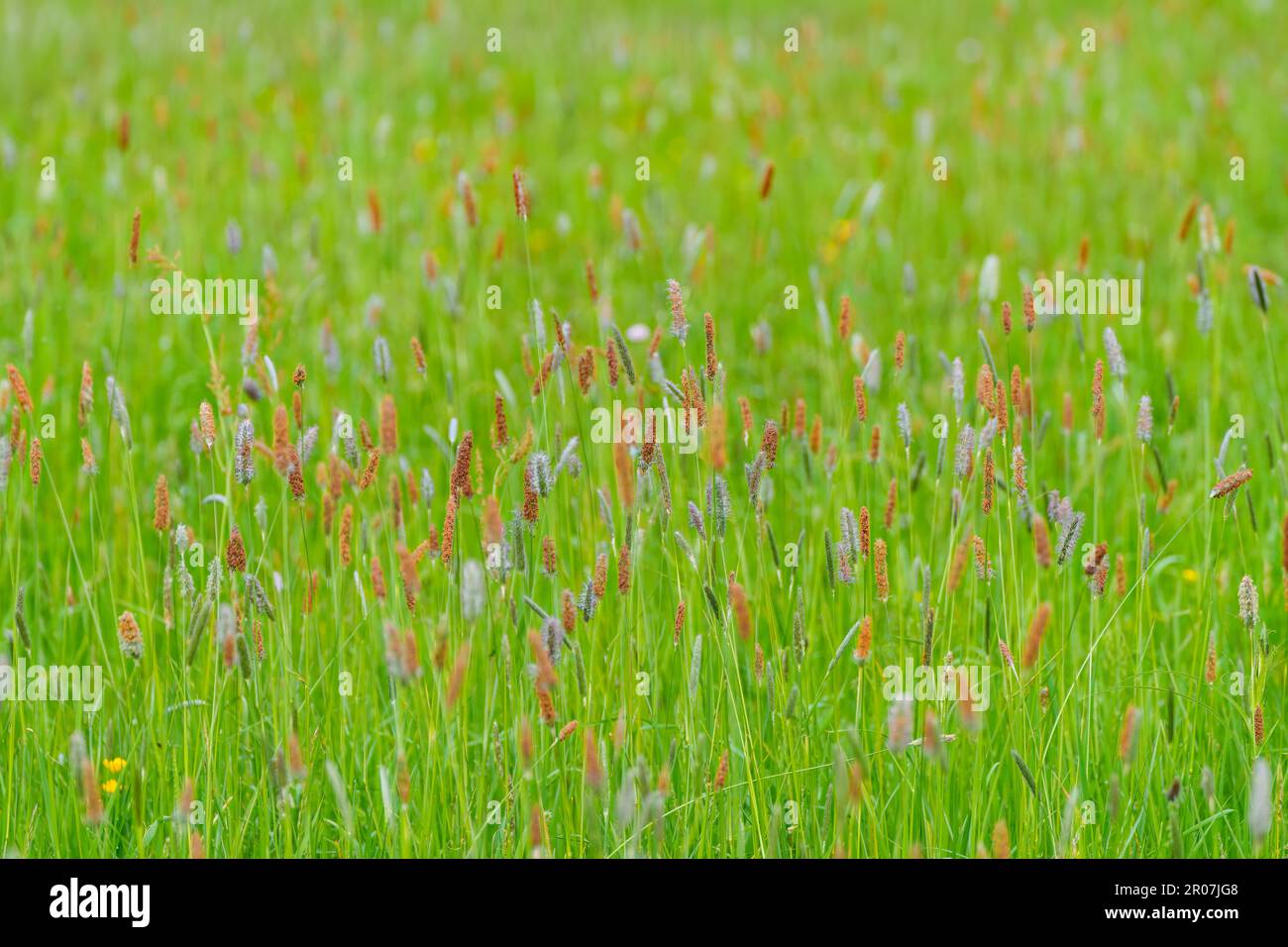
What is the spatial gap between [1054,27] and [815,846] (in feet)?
27.5

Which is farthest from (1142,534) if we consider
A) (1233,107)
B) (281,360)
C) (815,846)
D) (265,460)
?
(1233,107)

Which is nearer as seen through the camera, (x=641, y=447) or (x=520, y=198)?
(x=641, y=447)

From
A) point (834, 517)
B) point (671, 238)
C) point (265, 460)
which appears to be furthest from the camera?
point (671, 238)

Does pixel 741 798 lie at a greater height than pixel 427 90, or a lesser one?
lesser

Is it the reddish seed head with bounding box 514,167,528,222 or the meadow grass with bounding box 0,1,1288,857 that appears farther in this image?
the reddish seed head with bounding box 514,167,528,222

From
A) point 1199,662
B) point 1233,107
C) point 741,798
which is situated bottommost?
point 741,798

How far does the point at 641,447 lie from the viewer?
2945 mm

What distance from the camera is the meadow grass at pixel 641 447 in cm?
279

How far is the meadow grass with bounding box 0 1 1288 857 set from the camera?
2.79 meters

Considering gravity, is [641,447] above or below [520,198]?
below

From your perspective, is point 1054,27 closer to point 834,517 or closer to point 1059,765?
point 834,517

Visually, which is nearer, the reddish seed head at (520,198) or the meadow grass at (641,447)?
the meadow grass at (641,447)

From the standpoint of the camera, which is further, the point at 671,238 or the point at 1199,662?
the point at 671,238
